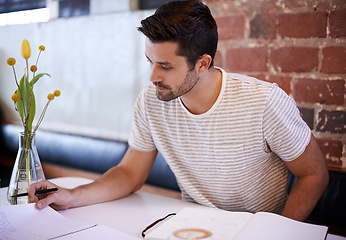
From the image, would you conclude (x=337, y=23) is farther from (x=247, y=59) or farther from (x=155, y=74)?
(x=155, y=74)

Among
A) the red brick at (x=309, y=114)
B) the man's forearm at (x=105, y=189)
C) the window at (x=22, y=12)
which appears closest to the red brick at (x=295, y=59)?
the red brick at (x=309, y=114)

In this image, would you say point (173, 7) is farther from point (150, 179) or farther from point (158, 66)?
point (150, 179)

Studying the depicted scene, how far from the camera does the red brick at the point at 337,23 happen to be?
135cm

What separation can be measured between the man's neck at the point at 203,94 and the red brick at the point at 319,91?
1.18 ft

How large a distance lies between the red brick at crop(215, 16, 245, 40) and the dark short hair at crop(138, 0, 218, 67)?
36 centimetres

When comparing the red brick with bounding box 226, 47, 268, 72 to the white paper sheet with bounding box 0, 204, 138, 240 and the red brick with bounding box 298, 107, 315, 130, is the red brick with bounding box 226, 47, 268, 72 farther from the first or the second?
the white paper sheet with bounding box 0, 204, 138, 240

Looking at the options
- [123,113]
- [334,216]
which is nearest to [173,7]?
[334,216]

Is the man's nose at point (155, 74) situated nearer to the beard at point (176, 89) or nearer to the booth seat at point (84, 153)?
the beard at point (176, 89)

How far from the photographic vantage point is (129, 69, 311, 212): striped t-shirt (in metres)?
1.18

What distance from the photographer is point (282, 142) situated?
116 cm

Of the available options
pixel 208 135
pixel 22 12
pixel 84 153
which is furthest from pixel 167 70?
pixel 22 12

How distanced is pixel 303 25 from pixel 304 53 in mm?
96

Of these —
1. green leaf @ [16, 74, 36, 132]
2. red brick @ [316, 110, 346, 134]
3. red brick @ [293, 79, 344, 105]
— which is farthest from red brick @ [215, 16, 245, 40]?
green leaf @ [16, 74, 36, 132]

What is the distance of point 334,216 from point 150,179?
0.79 meters
